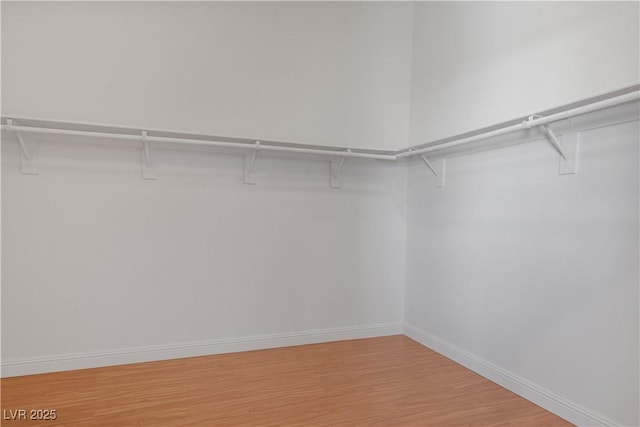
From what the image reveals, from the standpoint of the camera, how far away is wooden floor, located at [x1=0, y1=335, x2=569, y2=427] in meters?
1.90

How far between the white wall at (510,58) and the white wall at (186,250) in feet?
2.56

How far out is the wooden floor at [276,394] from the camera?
1.90 meters

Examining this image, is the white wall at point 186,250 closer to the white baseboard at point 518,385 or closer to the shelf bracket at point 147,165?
the shelf bracket at point 147,165

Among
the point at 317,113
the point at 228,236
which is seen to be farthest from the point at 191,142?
the point at 317,113

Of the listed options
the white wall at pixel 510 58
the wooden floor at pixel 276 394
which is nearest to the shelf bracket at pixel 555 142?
the white wall at pixel 510 58

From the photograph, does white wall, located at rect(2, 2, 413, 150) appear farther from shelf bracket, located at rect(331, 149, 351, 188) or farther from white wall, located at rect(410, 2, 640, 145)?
white wall, located at rect(410, 2, 640, 145)

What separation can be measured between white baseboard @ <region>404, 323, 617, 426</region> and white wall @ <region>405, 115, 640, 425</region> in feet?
0.10

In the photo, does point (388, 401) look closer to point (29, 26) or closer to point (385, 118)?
point (385, 118)

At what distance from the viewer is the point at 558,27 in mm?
2018

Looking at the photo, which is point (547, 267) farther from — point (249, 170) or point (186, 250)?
point (186, 250)

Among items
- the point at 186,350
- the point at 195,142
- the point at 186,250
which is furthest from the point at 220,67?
the point at 186,350

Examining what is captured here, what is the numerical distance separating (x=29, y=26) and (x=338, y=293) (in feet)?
8.97

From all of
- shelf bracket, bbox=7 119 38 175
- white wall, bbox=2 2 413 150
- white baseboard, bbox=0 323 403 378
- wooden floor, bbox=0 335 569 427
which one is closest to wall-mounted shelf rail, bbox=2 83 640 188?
shelf bracket, bbox=7 119 38 175

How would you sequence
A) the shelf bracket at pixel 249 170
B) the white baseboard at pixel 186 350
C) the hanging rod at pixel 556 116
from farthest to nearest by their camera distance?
1. the shelf bracket at pixel 249 170
2. the white baseboard at pixel 186 350
3. the hanging rod at pixel 556 116
